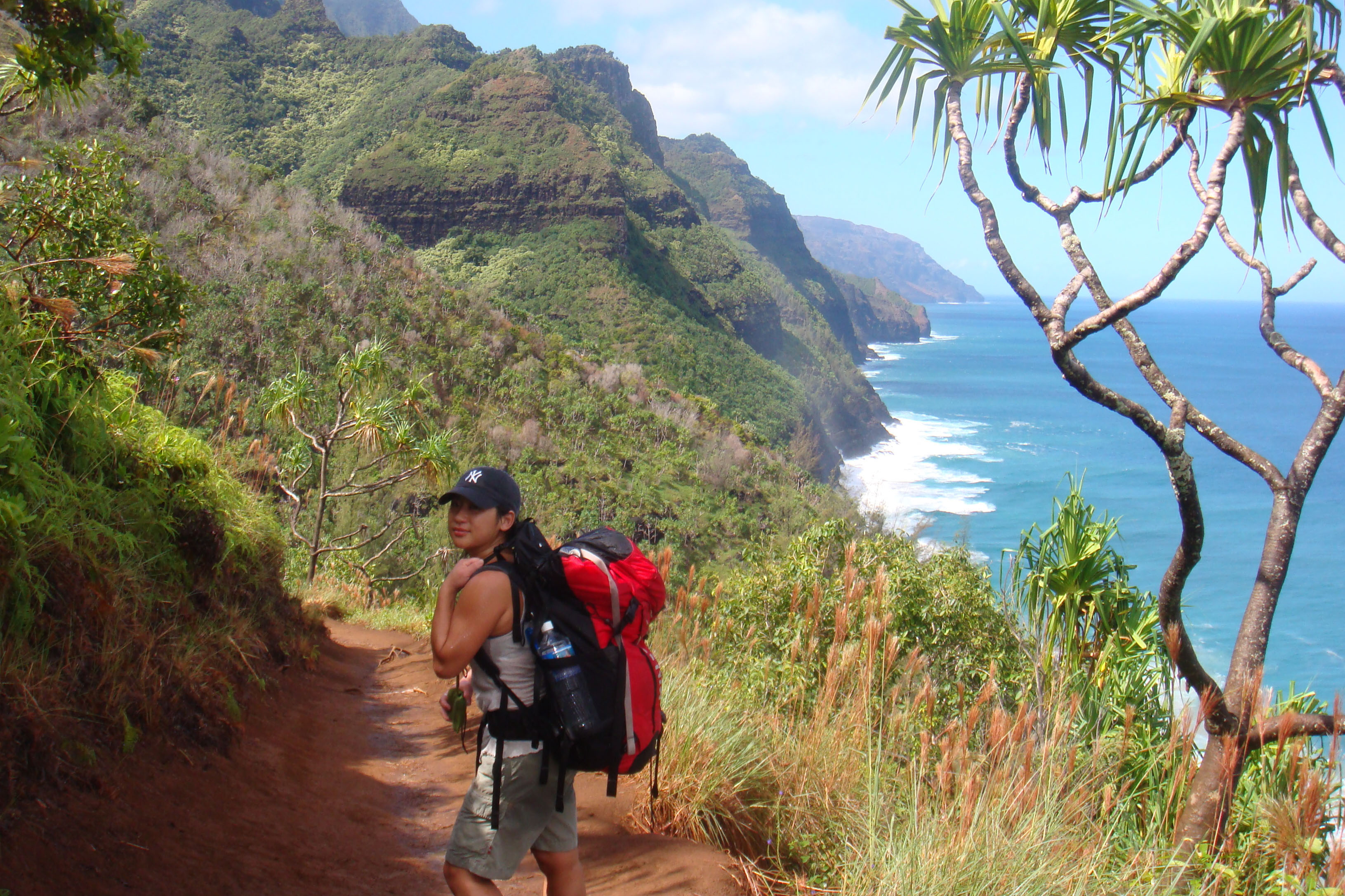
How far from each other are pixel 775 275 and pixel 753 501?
83.5 m

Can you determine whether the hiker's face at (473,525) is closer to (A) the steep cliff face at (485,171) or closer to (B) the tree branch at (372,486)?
(B) the tree branch at (372,486)

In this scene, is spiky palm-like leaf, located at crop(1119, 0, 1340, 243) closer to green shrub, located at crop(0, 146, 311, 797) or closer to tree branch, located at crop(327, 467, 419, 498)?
green shrub, located at crop(0, 146, 311, 797)

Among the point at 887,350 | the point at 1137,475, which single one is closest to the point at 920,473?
the point at 1137,475

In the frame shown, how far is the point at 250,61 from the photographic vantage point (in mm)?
66125

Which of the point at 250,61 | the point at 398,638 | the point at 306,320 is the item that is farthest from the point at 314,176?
the point at 398,638

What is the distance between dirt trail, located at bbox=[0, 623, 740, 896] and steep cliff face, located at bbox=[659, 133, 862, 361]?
11489cm

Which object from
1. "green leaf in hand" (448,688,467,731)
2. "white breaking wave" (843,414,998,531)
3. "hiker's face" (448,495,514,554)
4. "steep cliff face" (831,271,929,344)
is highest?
"steep cliff face" (831,271,929,344)

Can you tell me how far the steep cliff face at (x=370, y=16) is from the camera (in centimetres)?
14850

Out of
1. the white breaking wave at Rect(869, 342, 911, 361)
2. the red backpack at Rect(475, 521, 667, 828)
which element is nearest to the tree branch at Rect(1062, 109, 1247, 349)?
the red backpack at Rect(475, 521, 667, 828)

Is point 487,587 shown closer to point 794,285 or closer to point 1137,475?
point 1137,475

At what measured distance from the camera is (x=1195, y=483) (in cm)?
386

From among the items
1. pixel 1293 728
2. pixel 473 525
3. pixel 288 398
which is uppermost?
pixel 288 398

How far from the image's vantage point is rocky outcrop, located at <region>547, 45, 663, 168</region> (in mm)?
117062

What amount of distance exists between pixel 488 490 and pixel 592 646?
1.63ft
